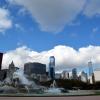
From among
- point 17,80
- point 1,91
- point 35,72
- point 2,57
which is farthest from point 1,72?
point 1,91

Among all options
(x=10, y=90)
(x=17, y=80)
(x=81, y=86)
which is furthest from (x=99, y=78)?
(x=10, y=90)

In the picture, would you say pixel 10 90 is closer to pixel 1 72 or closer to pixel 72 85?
pixel 72 85

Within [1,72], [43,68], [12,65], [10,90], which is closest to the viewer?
[10,90]

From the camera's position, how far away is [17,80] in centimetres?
8150

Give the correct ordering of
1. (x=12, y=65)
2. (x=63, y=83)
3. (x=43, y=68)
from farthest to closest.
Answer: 1. (x=43, y=68)
2. (x=12, y=65)
3. (x=63, y=83)

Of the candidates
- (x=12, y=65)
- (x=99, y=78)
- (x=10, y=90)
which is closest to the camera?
(x=10, y=90)

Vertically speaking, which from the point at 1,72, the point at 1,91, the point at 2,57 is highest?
the point at 2,57

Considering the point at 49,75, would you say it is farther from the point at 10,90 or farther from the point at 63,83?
the point at 10,90

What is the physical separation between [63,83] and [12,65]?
40.5m

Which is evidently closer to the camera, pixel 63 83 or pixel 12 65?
pixel 63 83

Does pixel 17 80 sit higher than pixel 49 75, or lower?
lower

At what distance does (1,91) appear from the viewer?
56.8 metres

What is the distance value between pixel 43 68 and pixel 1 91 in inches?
4660

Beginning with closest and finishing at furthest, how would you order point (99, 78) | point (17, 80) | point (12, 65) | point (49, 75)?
point (17, 80)
point (12, 65)
point (49, 75)
point (99, 78)
